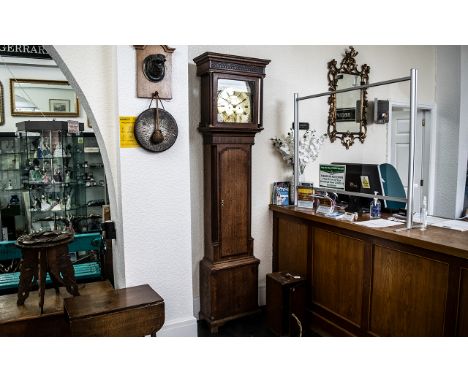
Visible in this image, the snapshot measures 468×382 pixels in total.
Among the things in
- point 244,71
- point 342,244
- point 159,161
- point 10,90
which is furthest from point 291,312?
point 10,90

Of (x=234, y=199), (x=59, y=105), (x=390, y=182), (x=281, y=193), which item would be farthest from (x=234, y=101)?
(x=59, y=105)

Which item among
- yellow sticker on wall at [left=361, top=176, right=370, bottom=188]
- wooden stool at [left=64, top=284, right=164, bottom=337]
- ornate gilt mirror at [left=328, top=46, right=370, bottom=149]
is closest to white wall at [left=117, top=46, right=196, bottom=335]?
wooden stool at [left=64, top=284, right=164, bottom=337]

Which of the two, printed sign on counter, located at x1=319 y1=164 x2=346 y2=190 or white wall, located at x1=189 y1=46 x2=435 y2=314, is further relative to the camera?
white wall, located at x1=189 y1=46 x2=435 y2=314

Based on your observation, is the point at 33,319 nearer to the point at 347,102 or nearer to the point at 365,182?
the point at 365,182

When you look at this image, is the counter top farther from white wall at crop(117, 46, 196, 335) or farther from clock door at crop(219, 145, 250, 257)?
white wall at crop(117, 46, 196, 335)

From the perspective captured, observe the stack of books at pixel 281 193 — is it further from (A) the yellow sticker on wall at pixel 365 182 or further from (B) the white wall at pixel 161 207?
(B) the white wall at pixel 161 207

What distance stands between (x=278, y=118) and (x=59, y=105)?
3.50 meters

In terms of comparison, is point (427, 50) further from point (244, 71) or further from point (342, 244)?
point (342, 244)

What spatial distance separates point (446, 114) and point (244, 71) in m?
3.32

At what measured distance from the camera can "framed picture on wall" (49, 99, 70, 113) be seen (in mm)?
5590

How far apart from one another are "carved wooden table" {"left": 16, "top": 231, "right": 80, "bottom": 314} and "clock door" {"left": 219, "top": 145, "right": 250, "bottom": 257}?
4.03 ft

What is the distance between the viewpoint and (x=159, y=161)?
8.95ft

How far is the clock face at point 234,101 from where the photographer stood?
3.21 m

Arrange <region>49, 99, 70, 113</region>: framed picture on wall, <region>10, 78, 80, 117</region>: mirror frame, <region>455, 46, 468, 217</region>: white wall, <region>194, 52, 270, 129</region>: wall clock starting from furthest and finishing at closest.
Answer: <region>49, 99, 70, 113</region>: framed picture on wall → <region>10, 78, 80, 117</region>: mirror frame → <region>455, 46, 468, 217</region>: white wall → <region>194, 52, 270, 129</region>: wall clock
